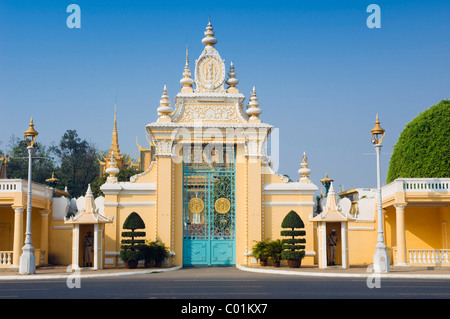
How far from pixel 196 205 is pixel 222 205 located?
3.63 feet

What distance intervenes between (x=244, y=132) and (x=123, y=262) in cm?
750

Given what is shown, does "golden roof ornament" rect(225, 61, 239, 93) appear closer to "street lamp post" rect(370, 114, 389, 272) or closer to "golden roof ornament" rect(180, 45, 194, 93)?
"golden roof ornament" rect(180, 45, 194, 93)

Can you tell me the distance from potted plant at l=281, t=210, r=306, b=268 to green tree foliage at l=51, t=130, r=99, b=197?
3883 centimetres

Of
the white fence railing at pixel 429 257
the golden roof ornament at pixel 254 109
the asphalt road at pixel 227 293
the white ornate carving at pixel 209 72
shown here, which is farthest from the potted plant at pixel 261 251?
the white ornate carving at pixel 209 72

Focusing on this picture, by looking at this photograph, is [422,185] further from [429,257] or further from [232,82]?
[232,82]

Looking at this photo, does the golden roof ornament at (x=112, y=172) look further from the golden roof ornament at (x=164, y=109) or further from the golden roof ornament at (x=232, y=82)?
the golden roof ornament at (x=232, y=82)

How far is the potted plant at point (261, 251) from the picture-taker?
23.9m

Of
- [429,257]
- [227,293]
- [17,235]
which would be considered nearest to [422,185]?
[429,257]

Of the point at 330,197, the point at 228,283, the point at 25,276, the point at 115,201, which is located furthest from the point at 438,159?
the point at 25,276

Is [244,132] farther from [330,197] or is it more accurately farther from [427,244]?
[427,244]

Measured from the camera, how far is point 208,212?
981 inches

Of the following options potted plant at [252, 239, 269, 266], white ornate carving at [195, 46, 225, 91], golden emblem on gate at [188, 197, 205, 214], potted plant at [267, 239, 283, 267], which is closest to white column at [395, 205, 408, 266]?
potted plant at [267, 239, 283, 267]

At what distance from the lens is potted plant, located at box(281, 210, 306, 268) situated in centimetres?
2288

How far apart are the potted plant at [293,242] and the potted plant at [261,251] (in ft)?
3.15
